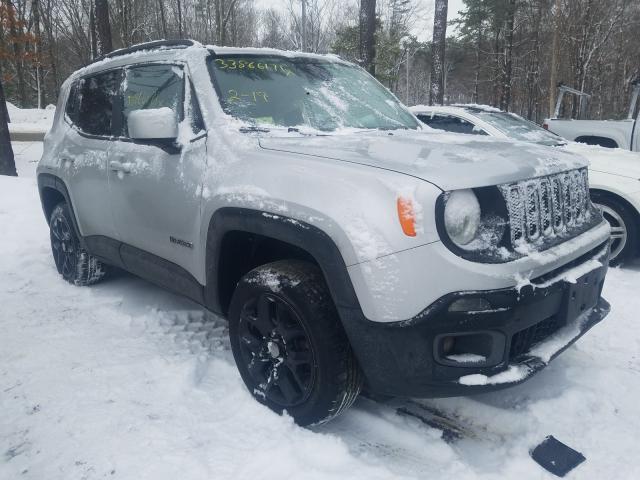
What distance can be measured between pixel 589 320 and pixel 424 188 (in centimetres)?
129

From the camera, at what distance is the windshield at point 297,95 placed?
2.98m

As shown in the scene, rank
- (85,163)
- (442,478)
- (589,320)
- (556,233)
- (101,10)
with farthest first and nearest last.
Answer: (101,10)
(85,163)
(589,320)
(556,233)
(442,478)

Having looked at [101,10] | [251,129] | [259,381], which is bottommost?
[259,381]

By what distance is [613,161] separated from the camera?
17.6ft

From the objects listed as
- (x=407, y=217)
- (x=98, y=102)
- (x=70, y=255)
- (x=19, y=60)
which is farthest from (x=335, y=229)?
(x=19, y=60)

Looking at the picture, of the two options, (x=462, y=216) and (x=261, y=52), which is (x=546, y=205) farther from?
(x=261, y=52)

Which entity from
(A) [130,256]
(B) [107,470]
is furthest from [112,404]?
(A) [130,256]

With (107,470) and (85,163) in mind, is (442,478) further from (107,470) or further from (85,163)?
(85,163)

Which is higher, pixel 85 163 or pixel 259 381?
pixel 85 163

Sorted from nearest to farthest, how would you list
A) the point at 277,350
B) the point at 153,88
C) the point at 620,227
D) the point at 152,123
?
the point at 277,350 → the point at 152,123 → the point at 153,88 → the point at 620,227

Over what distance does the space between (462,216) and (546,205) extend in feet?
2.03

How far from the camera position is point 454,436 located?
250cm

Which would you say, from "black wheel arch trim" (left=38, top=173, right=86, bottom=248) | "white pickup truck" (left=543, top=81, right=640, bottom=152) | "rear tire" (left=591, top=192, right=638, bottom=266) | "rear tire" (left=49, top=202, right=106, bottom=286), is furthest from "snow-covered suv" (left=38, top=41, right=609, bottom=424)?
"white pickup truck" (left=543, top=81, right=640, bottom=152)

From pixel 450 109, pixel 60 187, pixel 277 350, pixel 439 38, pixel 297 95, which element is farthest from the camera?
pixel 439 38
